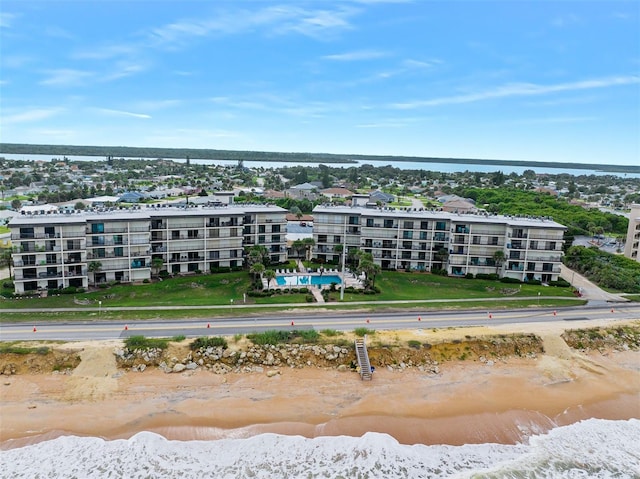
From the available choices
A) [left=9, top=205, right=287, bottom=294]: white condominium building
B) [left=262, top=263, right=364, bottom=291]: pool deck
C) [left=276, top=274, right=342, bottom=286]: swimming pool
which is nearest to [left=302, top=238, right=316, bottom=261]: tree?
[left=9, top=205, right=287, bottom=294]: white condominium building

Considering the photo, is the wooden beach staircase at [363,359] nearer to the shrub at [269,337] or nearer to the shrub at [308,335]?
the shrub at [308,335]

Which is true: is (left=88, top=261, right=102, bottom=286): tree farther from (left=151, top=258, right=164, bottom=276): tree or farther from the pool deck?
the pool deck

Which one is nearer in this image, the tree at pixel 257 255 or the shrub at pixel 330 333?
the shrub at pixel 330 333

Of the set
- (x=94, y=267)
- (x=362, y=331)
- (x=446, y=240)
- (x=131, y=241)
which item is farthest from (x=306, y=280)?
(x=94, y=267)

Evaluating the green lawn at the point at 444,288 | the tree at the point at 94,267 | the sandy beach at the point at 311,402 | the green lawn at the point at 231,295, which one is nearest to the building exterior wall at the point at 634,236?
the green lawn at the point at 444,288

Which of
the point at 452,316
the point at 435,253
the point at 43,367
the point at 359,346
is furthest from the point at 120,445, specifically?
the point at 435,253

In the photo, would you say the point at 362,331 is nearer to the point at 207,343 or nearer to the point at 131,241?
the point at 207,343

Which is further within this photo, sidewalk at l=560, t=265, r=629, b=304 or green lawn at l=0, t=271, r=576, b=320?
sidewalk at l=560, t=265, r=629, b=304
